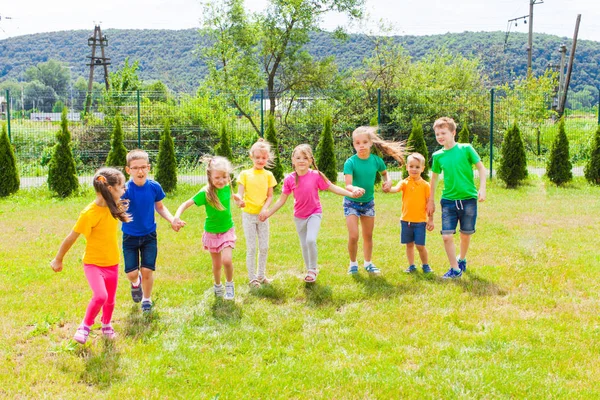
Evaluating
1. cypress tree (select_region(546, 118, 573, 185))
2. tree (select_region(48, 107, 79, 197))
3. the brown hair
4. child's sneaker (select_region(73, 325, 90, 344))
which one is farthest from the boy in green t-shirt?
tree (select_region(48, 107, 79, 197))

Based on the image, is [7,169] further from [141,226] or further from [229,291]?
[229,291]

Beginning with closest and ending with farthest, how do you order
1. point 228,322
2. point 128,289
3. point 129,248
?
1. point 228,322
2. point 129,248
3. point 128,289

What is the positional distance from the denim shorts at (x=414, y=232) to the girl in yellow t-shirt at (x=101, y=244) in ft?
11.2

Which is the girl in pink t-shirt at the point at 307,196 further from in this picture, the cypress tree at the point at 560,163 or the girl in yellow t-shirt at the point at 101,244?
the cypress tree at the point at 560,163

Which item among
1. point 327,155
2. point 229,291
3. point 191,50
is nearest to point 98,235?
point 229,291

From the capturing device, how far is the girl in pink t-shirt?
636 cm

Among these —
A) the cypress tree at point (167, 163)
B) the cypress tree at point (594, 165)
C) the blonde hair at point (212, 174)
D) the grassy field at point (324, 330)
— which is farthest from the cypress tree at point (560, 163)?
the blonde hair at point (212, 174)

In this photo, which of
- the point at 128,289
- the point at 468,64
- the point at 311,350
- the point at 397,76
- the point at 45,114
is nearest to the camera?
the point at 311,350

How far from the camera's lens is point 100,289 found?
183 inches

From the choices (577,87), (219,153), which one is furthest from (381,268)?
(577,87)

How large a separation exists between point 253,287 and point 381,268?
1.72m

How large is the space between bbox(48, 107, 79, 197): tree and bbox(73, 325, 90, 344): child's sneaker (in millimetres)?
10394

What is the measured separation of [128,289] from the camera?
6207 millimetres

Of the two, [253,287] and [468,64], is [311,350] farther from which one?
[468,64]
